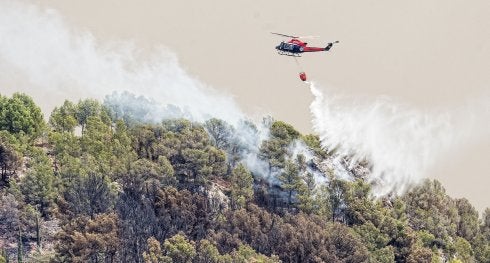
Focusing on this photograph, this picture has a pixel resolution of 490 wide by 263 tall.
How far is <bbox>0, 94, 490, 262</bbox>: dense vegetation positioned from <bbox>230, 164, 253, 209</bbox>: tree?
0.59ft

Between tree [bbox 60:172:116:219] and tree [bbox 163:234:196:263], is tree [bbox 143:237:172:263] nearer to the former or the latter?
tree [bbox 163:234:196:263]

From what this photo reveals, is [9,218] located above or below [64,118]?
below

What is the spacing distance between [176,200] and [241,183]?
14.7m

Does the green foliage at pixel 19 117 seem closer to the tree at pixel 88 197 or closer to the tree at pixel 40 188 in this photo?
the tree at pixel 40 188

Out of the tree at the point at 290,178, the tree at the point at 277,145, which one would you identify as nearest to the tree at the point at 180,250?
the tree at the point at 290,178

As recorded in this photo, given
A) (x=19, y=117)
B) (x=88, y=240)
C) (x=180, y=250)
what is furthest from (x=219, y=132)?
(x=88, y=240)

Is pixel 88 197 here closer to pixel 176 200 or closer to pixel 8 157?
pixel 176 200

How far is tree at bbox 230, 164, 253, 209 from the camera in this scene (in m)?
180

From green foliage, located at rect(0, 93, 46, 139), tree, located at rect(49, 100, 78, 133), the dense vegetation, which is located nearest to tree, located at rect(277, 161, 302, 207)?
the dense vegetation

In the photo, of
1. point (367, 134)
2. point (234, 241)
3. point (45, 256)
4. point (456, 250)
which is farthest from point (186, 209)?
point (456, 250)

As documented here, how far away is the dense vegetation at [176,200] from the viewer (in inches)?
6353

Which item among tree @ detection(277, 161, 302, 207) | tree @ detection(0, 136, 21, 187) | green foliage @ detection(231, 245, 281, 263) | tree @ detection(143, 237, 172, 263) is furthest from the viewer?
tree @ detection(277, 161, 302, 207)

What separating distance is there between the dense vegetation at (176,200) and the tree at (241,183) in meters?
0.18

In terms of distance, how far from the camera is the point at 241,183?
181250 millimetres
